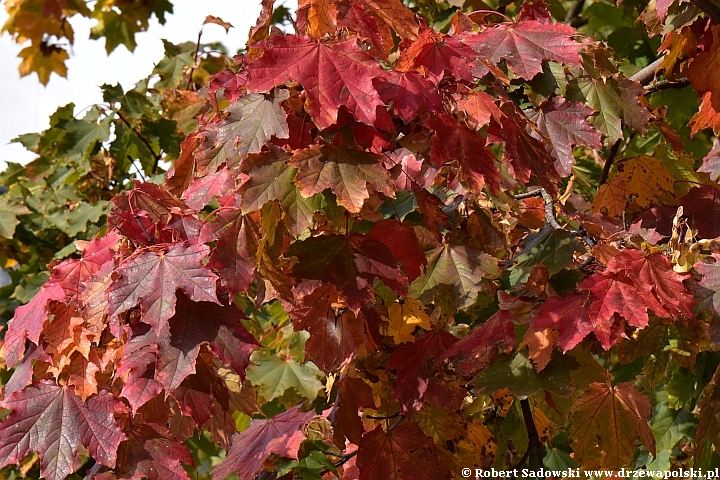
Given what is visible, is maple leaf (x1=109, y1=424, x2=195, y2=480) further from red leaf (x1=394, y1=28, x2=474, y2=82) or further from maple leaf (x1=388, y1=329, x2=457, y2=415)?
red leaf (x1=394, y1=28, x2=474, y2=82)

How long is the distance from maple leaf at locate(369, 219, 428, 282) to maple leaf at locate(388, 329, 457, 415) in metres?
0.20

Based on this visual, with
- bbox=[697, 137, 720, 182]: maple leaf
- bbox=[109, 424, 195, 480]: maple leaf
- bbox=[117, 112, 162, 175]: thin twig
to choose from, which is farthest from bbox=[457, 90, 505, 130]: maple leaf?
bbox=[117, 112, 162, 175]: thin twig

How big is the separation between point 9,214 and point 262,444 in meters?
2.29

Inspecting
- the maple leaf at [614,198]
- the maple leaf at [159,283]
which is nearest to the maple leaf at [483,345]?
the maple leaf at [159,283]

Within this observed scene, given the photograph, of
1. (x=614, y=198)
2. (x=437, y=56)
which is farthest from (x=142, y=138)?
(x=437, y=56)

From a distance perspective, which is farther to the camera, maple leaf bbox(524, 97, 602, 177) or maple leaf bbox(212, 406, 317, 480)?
maple leaf bbox(524, 97, 602, 177)

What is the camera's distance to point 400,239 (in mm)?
1735

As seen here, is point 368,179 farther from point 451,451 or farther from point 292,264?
point 451,451

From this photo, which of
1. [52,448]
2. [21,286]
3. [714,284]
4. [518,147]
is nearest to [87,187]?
[21,286]

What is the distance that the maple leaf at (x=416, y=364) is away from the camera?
5.90 ft

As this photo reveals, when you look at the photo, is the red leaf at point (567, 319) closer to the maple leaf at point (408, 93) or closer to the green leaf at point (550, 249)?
the green leaf at point (550, 249)

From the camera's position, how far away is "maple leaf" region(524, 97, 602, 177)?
6.22ft

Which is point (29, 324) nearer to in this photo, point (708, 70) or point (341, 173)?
point (341, 173)

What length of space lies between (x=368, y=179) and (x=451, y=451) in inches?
36.0
